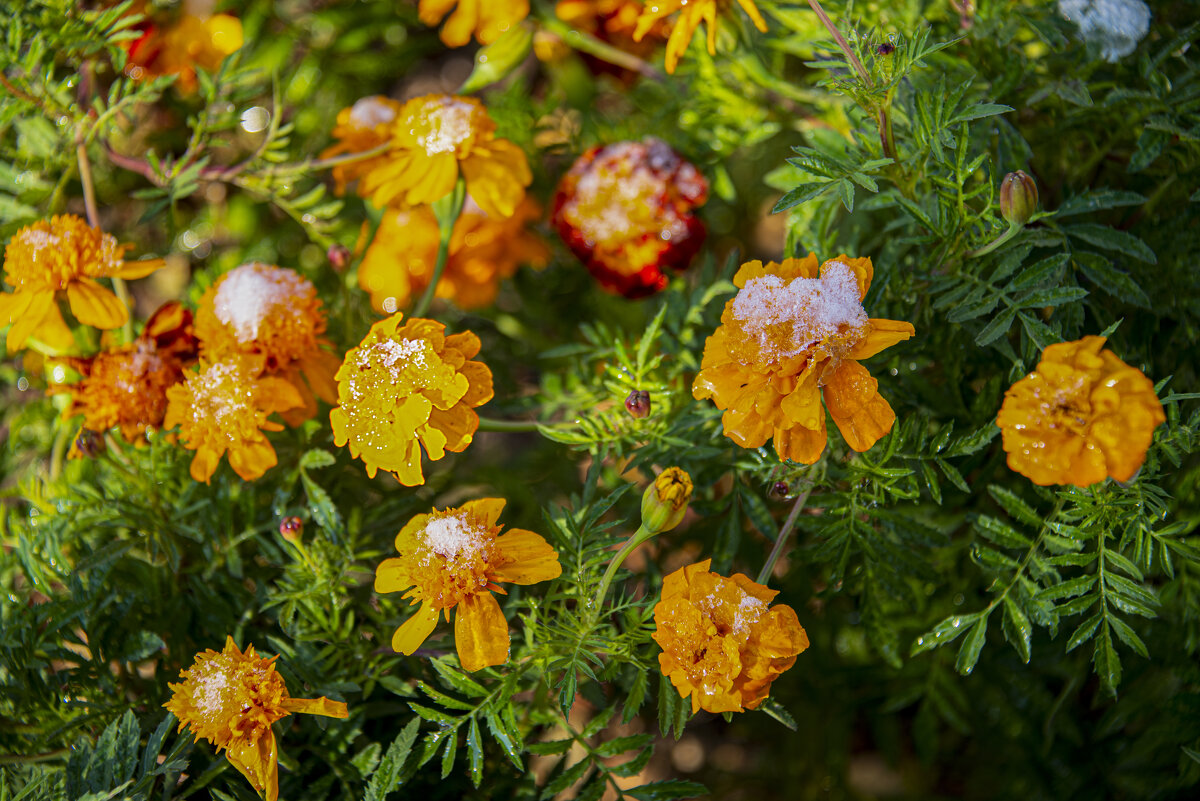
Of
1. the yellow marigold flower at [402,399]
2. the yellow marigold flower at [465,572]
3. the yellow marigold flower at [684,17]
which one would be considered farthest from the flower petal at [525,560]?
the yellow marigold flower at [684,17]

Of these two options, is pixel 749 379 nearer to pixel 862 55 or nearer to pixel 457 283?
pixel 862 55

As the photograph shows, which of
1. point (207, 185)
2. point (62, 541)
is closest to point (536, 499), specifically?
point (62, 541)

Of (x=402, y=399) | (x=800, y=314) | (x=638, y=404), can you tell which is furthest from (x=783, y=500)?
(x=402, y=399)

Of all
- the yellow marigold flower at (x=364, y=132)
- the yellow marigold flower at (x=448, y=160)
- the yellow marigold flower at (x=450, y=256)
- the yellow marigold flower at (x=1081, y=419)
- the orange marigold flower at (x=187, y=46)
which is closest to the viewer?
the yellow marigold flower at (x=1081, y=419)

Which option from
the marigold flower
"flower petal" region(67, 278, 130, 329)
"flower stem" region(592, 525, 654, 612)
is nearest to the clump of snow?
the marigold flower

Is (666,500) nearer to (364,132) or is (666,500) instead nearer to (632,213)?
(632,213)

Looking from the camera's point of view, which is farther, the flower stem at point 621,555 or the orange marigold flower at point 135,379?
the orange marigold flower at point 135,379

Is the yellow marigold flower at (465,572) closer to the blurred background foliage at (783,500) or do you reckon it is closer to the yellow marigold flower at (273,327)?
the blurred background foliage at (783,500)
